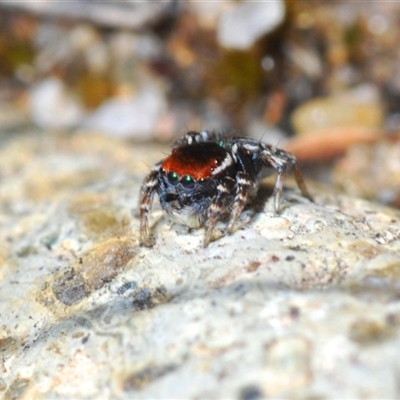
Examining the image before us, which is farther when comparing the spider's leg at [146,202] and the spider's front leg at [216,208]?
the spider's leg at [146,202]

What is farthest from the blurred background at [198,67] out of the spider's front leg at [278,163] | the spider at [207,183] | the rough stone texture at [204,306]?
the rough stone texture at [204,306]

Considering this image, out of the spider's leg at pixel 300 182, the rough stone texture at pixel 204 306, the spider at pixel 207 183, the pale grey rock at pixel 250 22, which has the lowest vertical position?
the rough stone texture at pixel 204 306

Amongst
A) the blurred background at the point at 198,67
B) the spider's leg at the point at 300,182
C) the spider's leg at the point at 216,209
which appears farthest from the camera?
the blurred background at the point at 198,67

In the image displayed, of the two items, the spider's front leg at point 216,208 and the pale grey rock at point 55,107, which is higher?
the pale grey rock at point 55,107

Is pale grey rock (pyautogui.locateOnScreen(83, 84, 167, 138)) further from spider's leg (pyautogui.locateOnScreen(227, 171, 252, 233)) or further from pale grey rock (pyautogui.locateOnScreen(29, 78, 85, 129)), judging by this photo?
spider's leg (pyautogui.locateOnScreen(227, 171, 252, 233))

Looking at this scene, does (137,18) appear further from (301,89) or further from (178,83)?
(301,89)

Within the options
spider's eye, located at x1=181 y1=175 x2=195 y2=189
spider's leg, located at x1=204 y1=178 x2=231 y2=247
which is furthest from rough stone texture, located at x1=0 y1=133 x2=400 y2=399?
spider's eye, located at x1=181 y1=175 x2=195 y2=189

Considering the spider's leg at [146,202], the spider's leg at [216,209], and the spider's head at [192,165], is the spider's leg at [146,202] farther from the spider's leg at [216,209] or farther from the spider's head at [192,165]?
the spider's leg at [216,209]
